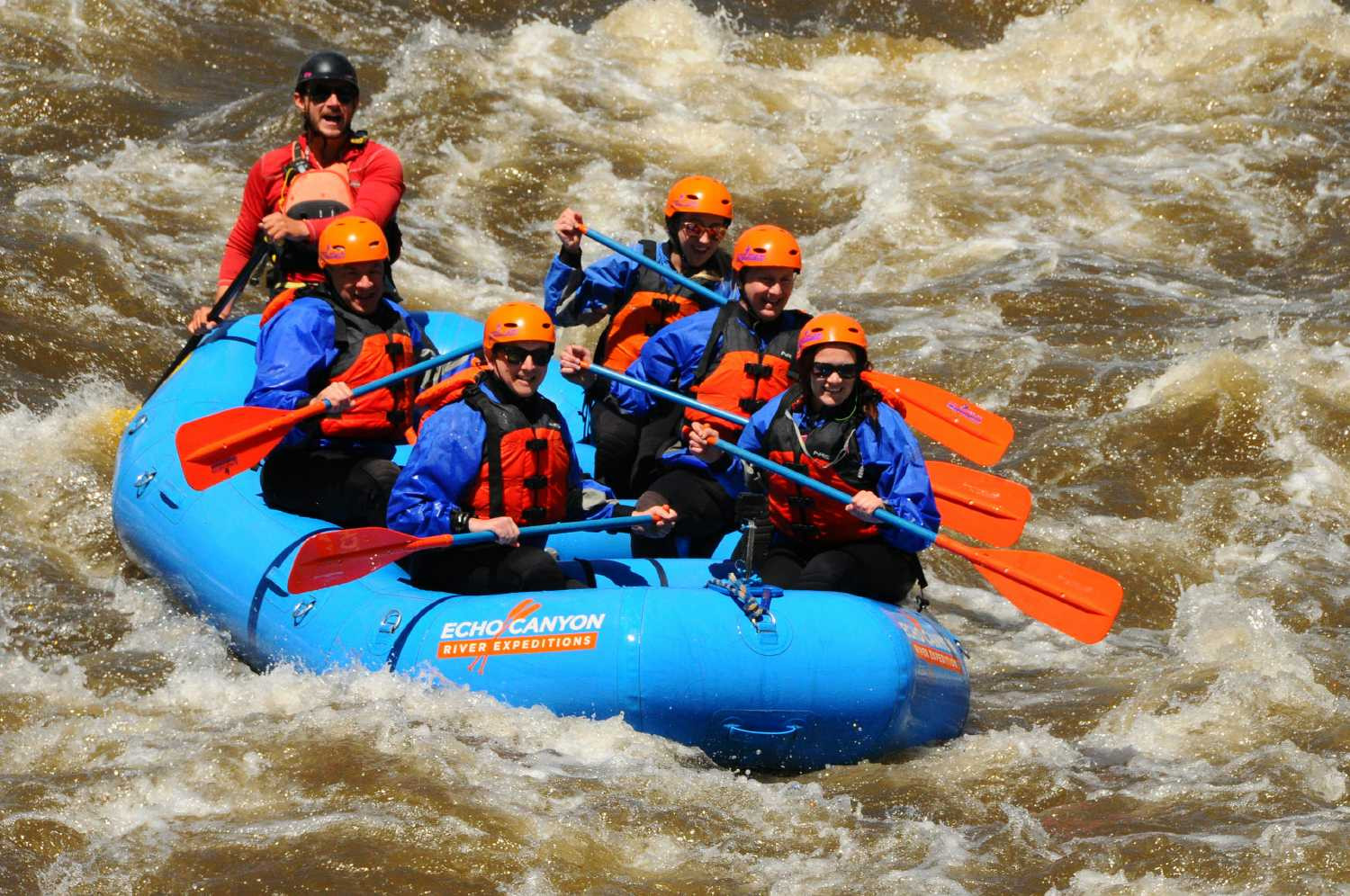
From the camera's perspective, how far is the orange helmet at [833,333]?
19.1 feet

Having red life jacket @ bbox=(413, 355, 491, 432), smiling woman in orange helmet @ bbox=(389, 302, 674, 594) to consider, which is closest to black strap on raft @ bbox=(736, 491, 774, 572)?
smiling woman in orange helmet @ bbox=(389, 302, 674, 594)

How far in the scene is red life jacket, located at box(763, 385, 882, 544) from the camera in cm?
596

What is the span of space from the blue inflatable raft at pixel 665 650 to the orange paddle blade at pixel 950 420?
35.7 inches

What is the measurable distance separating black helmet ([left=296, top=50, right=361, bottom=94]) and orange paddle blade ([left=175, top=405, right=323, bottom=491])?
5.41 ft

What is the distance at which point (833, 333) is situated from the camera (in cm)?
581

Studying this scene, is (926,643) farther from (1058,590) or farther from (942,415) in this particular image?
(942,415)

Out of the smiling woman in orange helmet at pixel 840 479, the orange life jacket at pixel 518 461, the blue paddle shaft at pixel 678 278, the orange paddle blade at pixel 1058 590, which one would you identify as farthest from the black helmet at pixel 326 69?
the orange paddle blade at pixel 1058 590

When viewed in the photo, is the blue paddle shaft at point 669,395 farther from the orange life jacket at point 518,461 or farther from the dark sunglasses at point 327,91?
the dark sunglasses at point 327,91

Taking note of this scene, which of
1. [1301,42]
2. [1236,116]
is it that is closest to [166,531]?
[1236,116]

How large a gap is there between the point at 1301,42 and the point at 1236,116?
1216 millimetres

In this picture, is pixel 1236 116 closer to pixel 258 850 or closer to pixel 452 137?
pixel 452 137

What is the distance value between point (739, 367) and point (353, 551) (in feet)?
5.25

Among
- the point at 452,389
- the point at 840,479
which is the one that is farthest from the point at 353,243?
the point at 840,479

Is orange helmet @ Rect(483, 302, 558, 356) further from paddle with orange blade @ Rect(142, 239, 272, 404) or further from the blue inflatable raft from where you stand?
paddle with orange blade @ Rect(142, 239, 272, 404)
